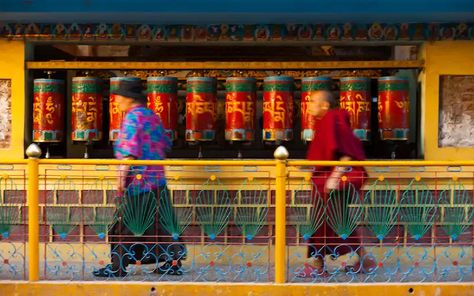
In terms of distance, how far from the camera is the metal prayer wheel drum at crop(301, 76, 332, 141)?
7.27 m

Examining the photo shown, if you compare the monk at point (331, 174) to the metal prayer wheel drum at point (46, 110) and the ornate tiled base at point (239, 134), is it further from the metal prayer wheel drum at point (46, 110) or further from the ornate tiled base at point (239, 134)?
the metal prayer wheel drum at point (46, 110)

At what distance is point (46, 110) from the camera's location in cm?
738

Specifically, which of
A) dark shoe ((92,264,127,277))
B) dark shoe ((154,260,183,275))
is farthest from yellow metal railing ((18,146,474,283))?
dark shoe ((154,260,183,275))

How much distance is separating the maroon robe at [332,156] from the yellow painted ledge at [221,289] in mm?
346

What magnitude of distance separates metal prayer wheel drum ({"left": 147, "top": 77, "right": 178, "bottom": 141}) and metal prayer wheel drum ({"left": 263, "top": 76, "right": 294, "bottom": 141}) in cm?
90

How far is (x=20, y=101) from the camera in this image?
7.35m

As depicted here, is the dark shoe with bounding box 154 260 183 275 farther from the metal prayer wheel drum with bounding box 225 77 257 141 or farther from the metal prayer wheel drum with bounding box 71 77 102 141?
the metal prayer wheel drum with bounding box 71 77 102 141

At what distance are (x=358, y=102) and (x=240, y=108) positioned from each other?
1155mm

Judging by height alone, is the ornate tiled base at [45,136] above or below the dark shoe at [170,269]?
above

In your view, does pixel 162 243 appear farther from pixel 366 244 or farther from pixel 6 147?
pixel 6 147

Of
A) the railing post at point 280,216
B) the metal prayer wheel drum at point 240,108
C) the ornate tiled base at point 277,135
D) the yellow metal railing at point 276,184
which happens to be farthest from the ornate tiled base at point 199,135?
the railing post at point 280,216

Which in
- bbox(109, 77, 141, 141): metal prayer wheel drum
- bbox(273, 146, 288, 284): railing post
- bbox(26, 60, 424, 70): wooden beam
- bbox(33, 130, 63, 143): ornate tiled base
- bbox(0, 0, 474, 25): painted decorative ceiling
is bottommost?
bbox(273, 146, 288, 284): railing post

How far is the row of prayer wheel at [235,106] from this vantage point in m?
7.26

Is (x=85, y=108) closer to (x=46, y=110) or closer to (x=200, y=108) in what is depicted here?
(x=46, y=110)
